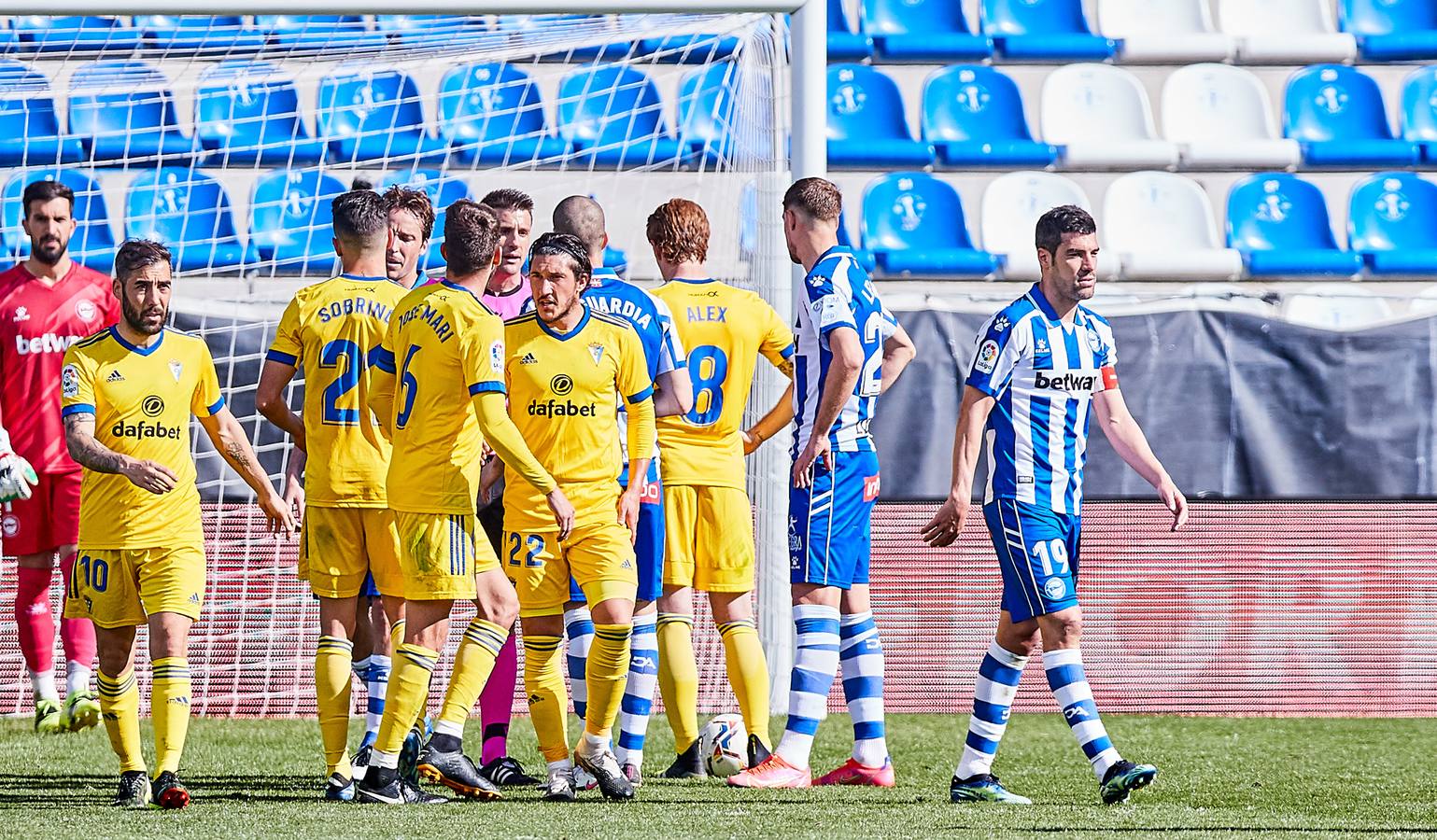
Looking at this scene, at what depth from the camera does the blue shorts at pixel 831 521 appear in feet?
18.9

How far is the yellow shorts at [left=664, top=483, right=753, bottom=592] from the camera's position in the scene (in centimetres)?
604

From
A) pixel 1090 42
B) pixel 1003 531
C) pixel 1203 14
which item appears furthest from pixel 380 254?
pixel 1203 14

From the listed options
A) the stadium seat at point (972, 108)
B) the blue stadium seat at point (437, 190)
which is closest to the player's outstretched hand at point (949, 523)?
the blue stadium seat at point (437, 190)

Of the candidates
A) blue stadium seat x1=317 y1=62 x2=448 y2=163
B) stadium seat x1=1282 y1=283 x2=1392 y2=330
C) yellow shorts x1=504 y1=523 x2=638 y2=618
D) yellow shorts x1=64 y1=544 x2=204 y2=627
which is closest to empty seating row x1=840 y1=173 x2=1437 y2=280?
stadium seat x1=1282 y1=283 x2=1392 y2=330

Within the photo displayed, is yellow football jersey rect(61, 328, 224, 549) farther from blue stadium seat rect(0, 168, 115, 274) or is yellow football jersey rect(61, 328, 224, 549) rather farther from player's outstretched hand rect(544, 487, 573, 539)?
Answer: blue stadium seat rect(0, 168, 115, 274)

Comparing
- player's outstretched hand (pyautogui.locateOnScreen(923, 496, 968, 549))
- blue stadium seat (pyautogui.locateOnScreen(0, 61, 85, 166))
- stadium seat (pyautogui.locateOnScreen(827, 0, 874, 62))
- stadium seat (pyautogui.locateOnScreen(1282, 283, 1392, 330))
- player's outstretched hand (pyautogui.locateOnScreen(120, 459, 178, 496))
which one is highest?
stadium seat (pyautogui.locateOnScreen(827, 0, 874, 62))

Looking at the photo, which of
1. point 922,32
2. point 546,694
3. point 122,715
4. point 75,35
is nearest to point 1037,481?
point 546,694

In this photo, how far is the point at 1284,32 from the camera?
13.5 meters

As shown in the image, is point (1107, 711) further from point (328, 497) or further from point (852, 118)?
point (852, 118)

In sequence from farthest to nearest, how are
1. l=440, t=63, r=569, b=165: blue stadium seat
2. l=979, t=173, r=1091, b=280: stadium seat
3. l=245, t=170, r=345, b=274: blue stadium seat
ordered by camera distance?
l=979, t=173, r=1091, b=280: stadium seat
l=245, t=170, r=345, b=274: blue stadium seat
l=440, t=63, r=569, b=165: blue stadium seat

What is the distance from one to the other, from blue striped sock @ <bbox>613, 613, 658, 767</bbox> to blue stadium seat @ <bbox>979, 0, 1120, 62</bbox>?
8.32 m

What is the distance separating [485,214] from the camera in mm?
5191

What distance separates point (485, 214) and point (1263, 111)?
Answer: 30.8ft

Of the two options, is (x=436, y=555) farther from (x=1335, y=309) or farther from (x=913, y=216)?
(x=913, y=216)
